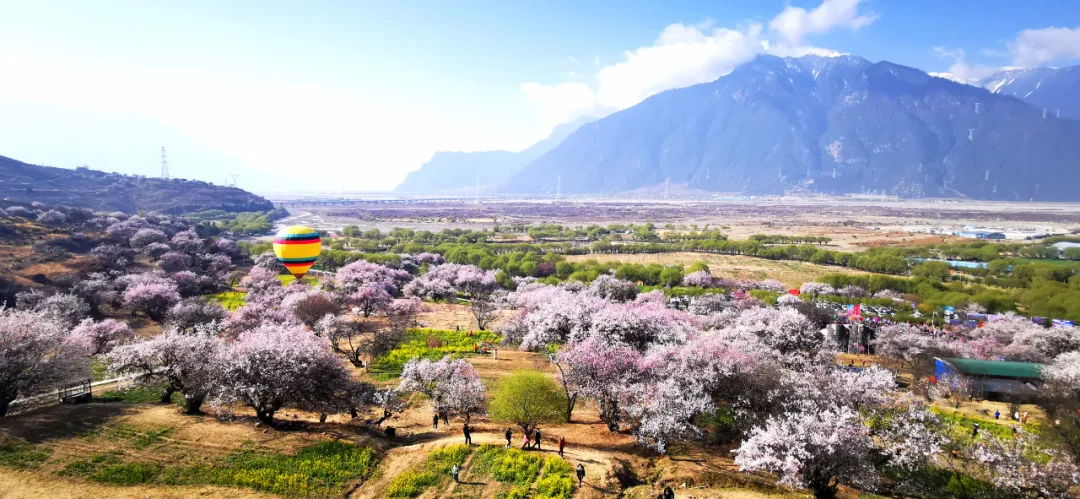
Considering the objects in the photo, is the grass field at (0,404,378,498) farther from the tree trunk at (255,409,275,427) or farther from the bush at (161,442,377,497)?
the tree trunk at (255,409,275,427)

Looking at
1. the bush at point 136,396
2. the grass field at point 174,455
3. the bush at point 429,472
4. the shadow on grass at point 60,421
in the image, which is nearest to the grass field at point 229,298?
the bush at point 136,396

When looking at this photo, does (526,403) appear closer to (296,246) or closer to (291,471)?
(291,471)

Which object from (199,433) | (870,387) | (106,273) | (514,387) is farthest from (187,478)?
(106,273)

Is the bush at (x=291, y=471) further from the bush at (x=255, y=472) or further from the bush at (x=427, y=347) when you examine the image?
the bush at (x=427, y=347)

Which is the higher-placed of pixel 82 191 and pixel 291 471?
pixel 82 191

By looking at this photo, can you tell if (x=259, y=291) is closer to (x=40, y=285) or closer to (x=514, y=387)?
(x=40, y=285)

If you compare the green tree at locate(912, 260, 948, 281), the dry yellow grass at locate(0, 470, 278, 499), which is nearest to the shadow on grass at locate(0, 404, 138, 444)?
the dry yellow grass at locate(0, 470, 278, 499)

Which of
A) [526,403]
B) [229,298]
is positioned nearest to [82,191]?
[229,298]
